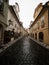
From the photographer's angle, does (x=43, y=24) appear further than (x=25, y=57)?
Yes

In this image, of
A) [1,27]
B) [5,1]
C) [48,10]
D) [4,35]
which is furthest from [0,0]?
[48,10]

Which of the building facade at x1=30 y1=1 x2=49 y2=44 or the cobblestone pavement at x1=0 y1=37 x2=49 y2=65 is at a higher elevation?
the building facade at x1=30 y1=1 x2=49 y2=44

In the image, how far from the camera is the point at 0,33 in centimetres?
1312

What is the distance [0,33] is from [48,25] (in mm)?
6269

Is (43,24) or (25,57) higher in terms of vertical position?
(43,24)

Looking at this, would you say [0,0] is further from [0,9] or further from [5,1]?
[5,1]

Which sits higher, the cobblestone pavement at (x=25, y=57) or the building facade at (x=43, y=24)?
the building facade at (x=43, y=24)

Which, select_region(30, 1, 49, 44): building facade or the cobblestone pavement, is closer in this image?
the cobblestone pavement

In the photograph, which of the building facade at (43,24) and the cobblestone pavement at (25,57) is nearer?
the cobblestone pavement at (25,57)

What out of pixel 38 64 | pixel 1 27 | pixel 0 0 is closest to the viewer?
pixel 38 64

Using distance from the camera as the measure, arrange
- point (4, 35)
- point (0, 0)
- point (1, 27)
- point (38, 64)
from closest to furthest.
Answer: point (38, 64), point (0, 0), point (1, 27), point (4, 35)

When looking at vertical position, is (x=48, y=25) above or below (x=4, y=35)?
above

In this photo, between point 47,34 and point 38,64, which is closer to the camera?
point 38,64

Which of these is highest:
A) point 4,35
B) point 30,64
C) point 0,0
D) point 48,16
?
point 0,0
